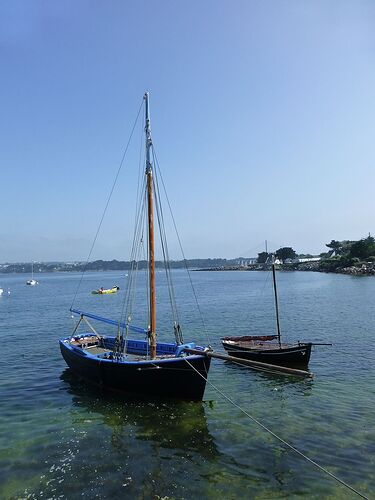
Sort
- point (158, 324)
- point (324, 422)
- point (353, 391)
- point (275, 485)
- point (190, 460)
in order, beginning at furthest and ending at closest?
point (158, 324) → point (353, 391) → point (324, 422) → point (190, 460) → point (275, 485)

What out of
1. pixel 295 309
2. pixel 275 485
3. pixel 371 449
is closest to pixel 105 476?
pixel 275 485

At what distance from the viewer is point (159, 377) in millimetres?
19641

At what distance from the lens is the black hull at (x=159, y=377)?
19172mm

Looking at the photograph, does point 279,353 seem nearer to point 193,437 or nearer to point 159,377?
point 159,377

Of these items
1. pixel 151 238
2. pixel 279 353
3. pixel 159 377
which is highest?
pixel 151 238

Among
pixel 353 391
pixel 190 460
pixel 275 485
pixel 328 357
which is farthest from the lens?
pixel 328 357

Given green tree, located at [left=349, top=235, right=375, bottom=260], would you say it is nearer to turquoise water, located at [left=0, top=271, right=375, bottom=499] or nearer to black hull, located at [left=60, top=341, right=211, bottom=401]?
turquoise water, located at [left=0, top=271, right=375, bottom=499]

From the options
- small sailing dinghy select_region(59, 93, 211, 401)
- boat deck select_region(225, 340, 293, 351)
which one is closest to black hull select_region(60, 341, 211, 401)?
small sailing dinghy select_region(59, 93, 211, 401)

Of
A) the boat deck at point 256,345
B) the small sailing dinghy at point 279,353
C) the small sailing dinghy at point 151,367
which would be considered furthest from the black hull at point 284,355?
the small sailing dinghy at point 151,367

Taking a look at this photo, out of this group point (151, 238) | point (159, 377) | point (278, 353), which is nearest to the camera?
point (159, 377)

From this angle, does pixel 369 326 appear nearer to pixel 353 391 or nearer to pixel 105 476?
pixel 353 391

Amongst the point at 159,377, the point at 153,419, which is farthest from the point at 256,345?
the point at 153,419

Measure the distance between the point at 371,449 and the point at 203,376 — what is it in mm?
7535

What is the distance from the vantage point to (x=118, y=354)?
22.8m
